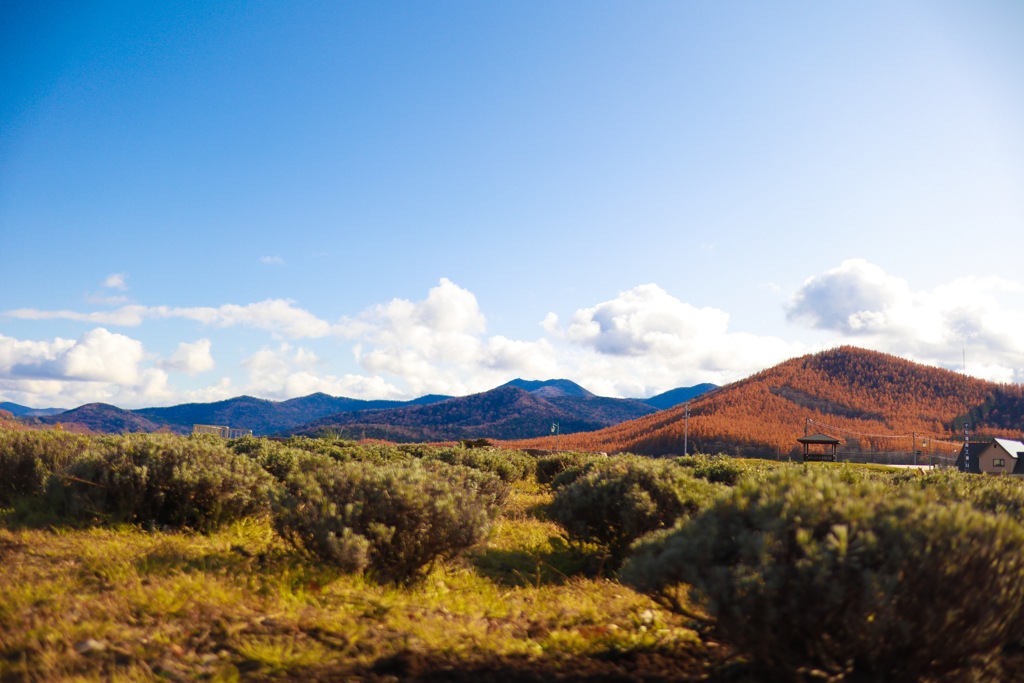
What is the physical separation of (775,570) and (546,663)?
1794mm

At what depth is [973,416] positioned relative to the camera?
128875 mm

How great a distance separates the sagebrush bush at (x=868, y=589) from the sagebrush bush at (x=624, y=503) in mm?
3571

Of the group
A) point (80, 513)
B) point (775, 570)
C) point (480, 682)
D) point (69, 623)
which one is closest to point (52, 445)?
point (80, 513)

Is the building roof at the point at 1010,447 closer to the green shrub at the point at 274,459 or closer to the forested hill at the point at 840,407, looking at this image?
the forested hill at the point at 840,407

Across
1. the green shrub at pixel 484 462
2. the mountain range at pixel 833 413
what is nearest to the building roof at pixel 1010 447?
the mountain range at pixel 833 413

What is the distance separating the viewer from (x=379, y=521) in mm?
6324

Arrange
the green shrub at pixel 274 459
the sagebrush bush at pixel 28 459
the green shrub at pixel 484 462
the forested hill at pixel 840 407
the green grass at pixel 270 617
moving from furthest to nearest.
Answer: the forested hill at pixel 840 407
the green shrub at pixel 484 462
the green shrub at pixel 274 459
the sagebrush bush at pixel 28 459
the green grass at pixel 270 617

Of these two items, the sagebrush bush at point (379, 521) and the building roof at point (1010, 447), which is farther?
the building roof at point (1010, 447)

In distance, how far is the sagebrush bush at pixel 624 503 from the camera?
25.0 ft

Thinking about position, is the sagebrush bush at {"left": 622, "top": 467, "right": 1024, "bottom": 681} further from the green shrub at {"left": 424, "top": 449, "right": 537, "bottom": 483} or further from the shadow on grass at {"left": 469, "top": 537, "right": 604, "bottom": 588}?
the green shrub at {"left": 424, "top": 449, "right": 537, "bottom": 483}

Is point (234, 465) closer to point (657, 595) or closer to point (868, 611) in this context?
point (657, 595)

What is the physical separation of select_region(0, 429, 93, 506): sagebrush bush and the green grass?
302 cm

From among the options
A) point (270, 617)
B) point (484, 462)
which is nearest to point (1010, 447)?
point (484, 462)

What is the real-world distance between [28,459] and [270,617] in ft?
26.5
